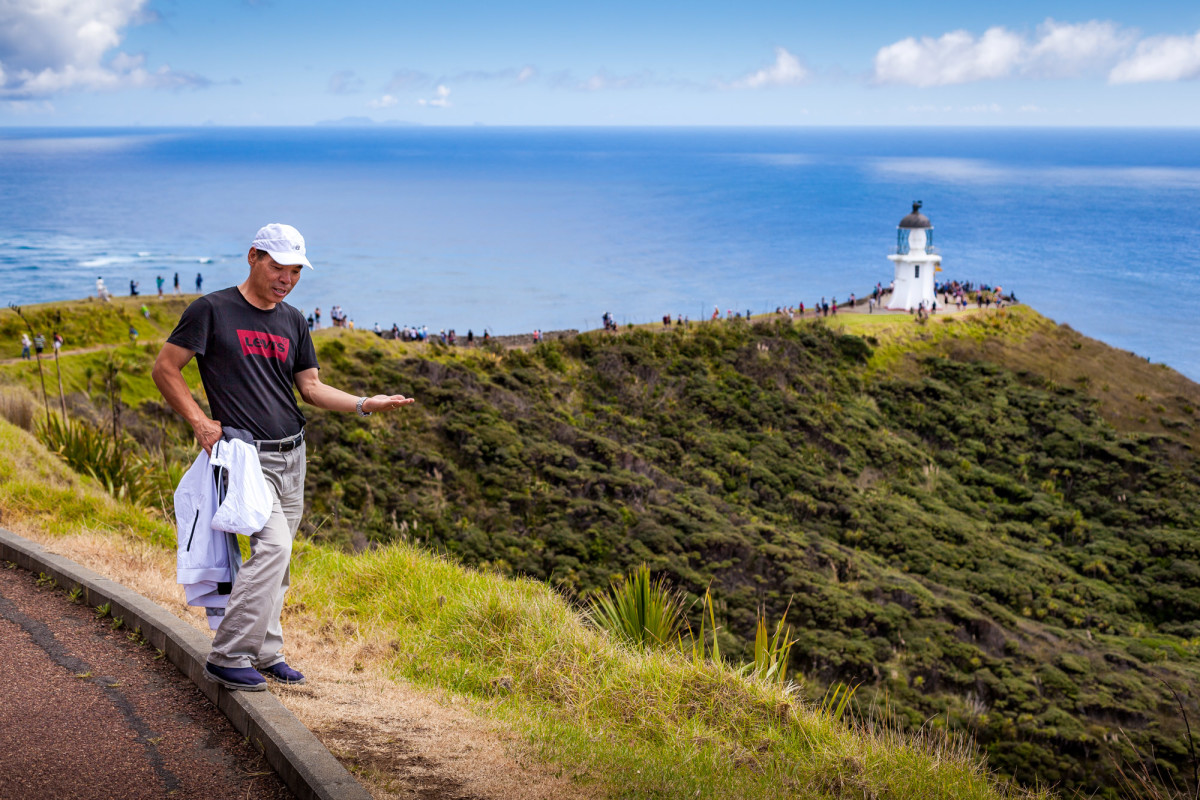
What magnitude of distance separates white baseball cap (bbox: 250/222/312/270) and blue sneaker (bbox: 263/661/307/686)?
2.03m

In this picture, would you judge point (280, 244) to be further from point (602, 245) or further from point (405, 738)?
point (602, 245)

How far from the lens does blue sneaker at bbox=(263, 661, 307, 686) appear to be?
15.7ft

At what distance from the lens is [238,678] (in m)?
4.39

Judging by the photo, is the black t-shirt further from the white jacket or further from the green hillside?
the green hillside

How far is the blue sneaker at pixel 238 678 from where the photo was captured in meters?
4.39

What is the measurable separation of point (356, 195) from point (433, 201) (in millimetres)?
15614

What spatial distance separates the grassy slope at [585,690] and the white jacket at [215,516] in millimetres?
1509

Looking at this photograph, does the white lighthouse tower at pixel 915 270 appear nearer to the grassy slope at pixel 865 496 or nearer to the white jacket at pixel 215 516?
the grassy slope at pixel 865 496

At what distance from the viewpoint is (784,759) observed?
4.96m

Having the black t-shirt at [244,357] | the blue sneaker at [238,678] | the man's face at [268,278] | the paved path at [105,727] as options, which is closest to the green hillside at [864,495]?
the paved path at [105,727]

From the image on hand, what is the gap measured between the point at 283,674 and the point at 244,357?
1.66 metres

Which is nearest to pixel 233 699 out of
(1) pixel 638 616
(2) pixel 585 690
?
(2) pixel 585 690

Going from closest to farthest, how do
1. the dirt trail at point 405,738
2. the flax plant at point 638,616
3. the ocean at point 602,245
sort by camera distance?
the dirt trail at point 405,738
the flax plant at point 638,616
the ocean at point 602,245

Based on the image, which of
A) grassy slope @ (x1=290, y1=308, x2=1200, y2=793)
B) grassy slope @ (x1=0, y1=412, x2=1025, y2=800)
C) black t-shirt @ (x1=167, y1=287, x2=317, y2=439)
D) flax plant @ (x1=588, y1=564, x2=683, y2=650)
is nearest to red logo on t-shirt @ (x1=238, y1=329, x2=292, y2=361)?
black t-shirt @ (x1=167, y1=287, x2=317, y2=439)
